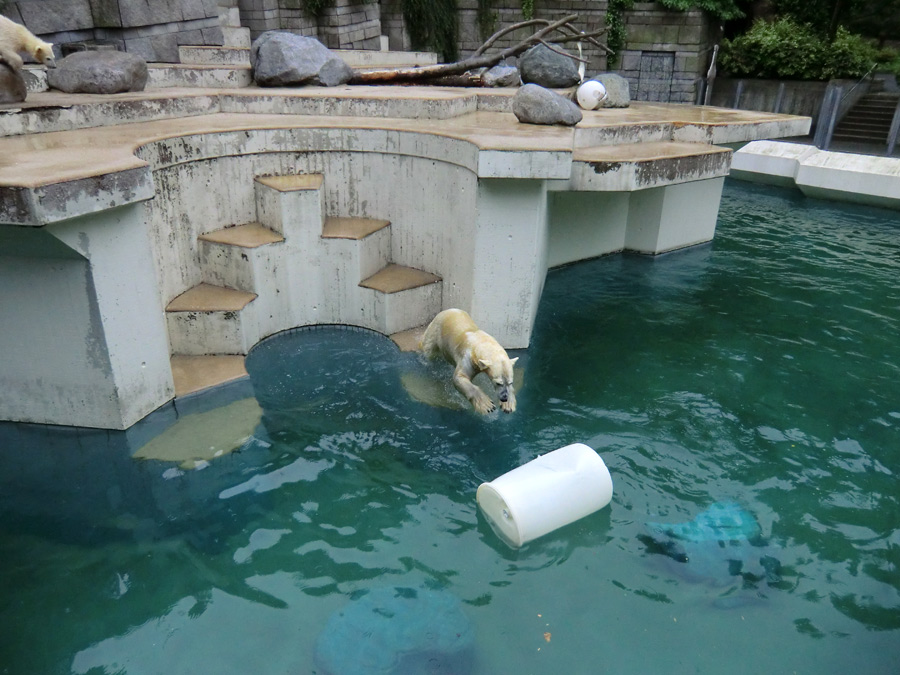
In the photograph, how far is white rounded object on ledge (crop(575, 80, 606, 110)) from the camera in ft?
38.5

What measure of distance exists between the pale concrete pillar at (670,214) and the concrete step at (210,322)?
23.1ft

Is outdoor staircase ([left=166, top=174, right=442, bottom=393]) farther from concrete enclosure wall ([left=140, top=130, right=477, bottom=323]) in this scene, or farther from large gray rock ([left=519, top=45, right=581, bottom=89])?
large gray rock ([left=519, top=45, right=581, bottom=89])

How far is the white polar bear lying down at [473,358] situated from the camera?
6.59 meters

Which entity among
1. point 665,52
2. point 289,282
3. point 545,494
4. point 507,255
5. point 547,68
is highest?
point 665,52

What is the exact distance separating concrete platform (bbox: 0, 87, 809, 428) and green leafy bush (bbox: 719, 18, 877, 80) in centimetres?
1548

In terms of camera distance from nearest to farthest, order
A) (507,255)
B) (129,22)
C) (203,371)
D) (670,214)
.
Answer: (203,371) < (507,255) < (670,214) < (129,22)

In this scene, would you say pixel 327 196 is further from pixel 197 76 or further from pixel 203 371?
pixel 197 76

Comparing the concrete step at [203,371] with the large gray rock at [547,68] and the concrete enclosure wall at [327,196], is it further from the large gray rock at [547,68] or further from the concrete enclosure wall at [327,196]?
the large gray rock at [547,68]

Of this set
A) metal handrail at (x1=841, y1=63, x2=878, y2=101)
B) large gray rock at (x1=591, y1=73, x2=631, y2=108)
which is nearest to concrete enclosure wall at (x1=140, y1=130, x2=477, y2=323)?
large gray rock at (x1=591, y1=73, x2=631, y2=108)

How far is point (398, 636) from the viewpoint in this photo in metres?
4.72

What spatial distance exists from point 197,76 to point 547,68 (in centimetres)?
586

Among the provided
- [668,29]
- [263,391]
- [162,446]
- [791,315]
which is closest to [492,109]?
[791,315]

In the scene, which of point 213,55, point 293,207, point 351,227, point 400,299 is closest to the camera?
point 293,207

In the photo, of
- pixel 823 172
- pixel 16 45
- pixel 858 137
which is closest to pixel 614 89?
pixel 823 172
